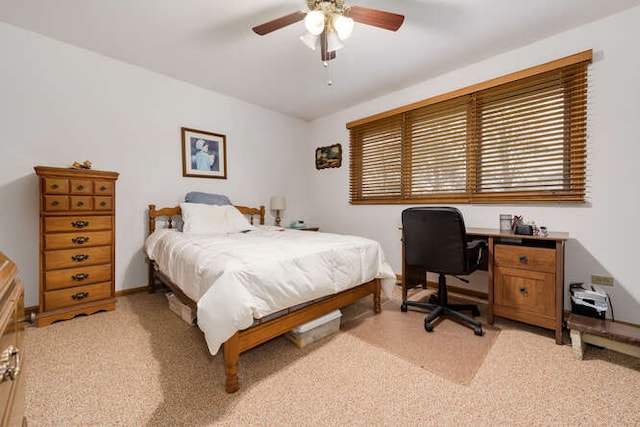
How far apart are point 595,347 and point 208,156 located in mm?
4300

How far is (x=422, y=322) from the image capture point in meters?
2.39

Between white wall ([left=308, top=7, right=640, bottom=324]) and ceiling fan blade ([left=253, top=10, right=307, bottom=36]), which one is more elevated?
ceiling fan blade ([left=253, top=10, right=307, bottom=36])

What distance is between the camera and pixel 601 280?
2275 millimetres

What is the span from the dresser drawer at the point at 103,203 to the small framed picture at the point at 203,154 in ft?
3.43

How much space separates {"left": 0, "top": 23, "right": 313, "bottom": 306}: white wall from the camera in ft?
8.05

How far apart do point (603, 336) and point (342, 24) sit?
2.73 meters

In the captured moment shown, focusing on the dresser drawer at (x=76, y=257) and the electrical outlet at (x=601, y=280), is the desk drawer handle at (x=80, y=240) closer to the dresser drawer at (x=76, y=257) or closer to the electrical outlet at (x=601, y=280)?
the dresser drawer at (x=76, y=257)

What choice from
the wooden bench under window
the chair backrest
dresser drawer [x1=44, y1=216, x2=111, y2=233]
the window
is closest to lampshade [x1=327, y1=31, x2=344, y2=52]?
the chair backrest

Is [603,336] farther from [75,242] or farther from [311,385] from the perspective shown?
[75,242]

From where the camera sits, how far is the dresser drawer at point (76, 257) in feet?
7.43

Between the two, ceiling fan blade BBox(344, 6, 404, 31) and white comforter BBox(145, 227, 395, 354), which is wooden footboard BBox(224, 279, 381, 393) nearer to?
white comforter BBox(145, 227, 395, 354)

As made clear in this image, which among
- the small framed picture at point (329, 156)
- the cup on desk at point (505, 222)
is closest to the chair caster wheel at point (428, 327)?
the cup on desk at point (505, 222)

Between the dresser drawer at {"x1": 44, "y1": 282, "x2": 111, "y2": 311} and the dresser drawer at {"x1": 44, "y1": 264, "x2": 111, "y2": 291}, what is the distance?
4cm

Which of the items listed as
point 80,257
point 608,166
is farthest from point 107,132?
point 608,166
